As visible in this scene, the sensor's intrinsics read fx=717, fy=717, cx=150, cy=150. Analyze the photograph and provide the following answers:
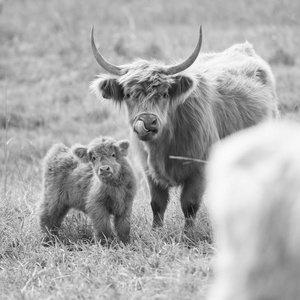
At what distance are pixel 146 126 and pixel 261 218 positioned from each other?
3185 mm

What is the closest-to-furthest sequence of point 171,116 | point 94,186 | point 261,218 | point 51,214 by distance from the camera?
point 261,218 → point 94,186 → point 171,116 → point 51,214

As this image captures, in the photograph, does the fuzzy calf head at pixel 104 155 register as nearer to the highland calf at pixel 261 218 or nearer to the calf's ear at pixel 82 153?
the calf's ear at pixel 82 153

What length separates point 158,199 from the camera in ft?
22.0

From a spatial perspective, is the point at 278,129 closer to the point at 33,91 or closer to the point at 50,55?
the point at 33,91

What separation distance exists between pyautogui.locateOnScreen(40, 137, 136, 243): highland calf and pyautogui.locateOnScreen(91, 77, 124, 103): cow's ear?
0.43 metres

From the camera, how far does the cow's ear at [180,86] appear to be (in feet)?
20.7

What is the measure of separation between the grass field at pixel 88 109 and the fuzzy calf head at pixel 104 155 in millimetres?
548

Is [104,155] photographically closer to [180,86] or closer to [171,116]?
[171,116]

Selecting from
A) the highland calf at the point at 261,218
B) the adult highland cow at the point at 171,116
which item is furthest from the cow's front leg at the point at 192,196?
the highland calf at the point at 261,218

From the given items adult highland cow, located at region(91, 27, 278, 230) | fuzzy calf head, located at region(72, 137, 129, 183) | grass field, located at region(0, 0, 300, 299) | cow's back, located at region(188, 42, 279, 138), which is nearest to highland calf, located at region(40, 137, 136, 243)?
fuzzy calf head, located at region(72, 137, 129, 183)

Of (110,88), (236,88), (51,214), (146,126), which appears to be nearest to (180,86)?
(146,126)

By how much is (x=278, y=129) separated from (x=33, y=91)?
1043cm

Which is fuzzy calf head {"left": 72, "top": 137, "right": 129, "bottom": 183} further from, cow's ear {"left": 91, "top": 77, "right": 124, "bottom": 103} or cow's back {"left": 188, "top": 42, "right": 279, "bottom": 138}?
cow's back {"left": 188, "top": 42, "right": 279, "bottom": 138}

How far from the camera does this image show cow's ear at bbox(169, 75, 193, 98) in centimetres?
631
